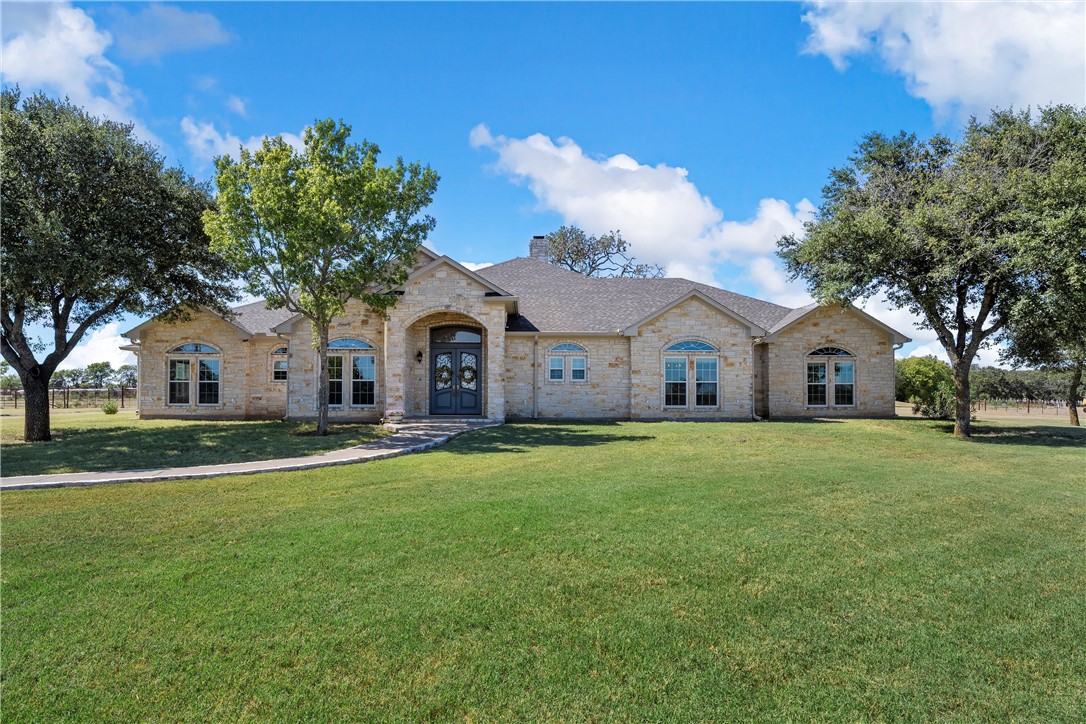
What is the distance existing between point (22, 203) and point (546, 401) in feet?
53.4

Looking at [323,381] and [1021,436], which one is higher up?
[323,381]

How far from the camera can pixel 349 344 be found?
20.6 m

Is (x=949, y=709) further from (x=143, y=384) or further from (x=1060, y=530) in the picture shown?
(x=143, y=384)

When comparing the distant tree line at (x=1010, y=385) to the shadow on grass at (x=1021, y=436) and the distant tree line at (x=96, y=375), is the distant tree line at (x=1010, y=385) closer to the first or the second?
the shadow on grass at (x=1021, y=436)

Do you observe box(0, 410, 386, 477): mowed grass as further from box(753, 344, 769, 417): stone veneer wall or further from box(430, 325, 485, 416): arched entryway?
box(753, 344, 769, 417): stone veneer wall

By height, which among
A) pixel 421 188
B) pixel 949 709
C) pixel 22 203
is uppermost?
pixel 421 188

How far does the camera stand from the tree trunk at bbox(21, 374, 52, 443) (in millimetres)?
15656

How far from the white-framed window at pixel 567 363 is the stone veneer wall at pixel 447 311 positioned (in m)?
2.61

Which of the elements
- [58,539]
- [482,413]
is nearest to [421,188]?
[482,413]

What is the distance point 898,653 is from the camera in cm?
384

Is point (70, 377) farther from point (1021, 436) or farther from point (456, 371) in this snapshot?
point (1021, 436)

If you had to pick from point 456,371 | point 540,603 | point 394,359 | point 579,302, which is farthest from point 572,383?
point 540,603

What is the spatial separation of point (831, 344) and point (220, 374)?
24.7 metres

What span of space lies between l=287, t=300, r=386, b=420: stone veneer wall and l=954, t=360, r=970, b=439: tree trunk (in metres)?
19.6
